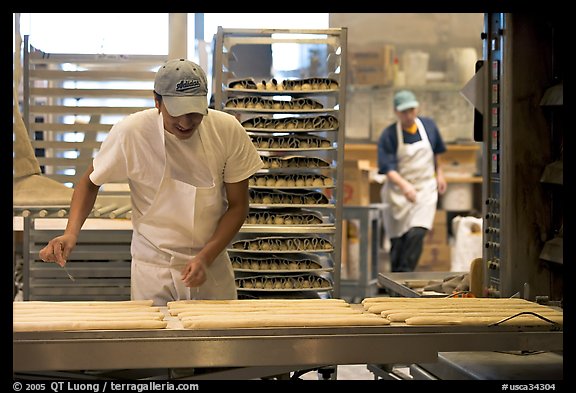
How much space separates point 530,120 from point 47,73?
10.00 feet

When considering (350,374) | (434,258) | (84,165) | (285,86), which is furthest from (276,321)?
(434,258)

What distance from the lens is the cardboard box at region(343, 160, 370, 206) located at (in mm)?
9125

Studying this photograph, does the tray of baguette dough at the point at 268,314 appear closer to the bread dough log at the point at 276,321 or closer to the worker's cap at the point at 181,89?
the bread dough log at the point at 276,321

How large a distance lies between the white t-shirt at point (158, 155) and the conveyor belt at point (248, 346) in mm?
977

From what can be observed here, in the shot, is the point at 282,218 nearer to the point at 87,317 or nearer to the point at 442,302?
the point at 442,302

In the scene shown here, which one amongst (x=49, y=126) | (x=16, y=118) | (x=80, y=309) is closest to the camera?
(x=80, y=309)

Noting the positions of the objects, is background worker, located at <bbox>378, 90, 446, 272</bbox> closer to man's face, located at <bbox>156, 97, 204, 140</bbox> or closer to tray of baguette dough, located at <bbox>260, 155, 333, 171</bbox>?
tray of baguette dough, located at <bbox>260, 155, 333, 171</bbox>

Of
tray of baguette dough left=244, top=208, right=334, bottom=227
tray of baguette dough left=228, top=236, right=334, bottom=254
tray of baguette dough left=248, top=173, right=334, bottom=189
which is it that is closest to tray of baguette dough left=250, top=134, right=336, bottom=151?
tray of baguette dough left=248, top=173, right=334, bottom=189

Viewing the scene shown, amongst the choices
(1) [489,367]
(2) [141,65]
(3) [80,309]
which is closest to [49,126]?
(2) [141,65]

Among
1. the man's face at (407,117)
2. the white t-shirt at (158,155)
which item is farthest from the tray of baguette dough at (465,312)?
the man's face at (407,117)

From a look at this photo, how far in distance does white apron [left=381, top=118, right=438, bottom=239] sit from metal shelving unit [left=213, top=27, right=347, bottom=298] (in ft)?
12.1

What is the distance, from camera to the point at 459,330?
277 centimetres
